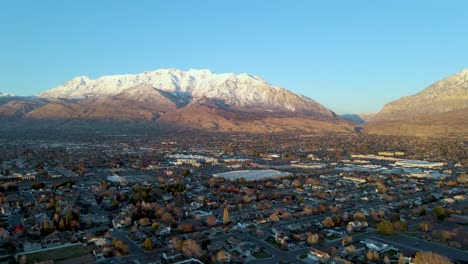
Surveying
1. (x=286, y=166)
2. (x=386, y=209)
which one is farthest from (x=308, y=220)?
(x=286, y=166)

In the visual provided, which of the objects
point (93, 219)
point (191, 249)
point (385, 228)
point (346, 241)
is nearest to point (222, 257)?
point (191, 249)

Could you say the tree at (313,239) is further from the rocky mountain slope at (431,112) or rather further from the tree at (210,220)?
the rocky mountain slope at (431,112)

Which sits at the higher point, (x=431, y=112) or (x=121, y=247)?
(x=431, y=112)

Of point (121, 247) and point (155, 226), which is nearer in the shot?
point (121, 247)

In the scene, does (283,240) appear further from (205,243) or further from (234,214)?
(234,214)

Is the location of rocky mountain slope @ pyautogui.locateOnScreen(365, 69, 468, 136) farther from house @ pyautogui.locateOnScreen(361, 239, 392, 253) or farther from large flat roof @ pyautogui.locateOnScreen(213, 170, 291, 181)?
house @ pyautogui.locateOnScreen(361, 239, 392, 253)
